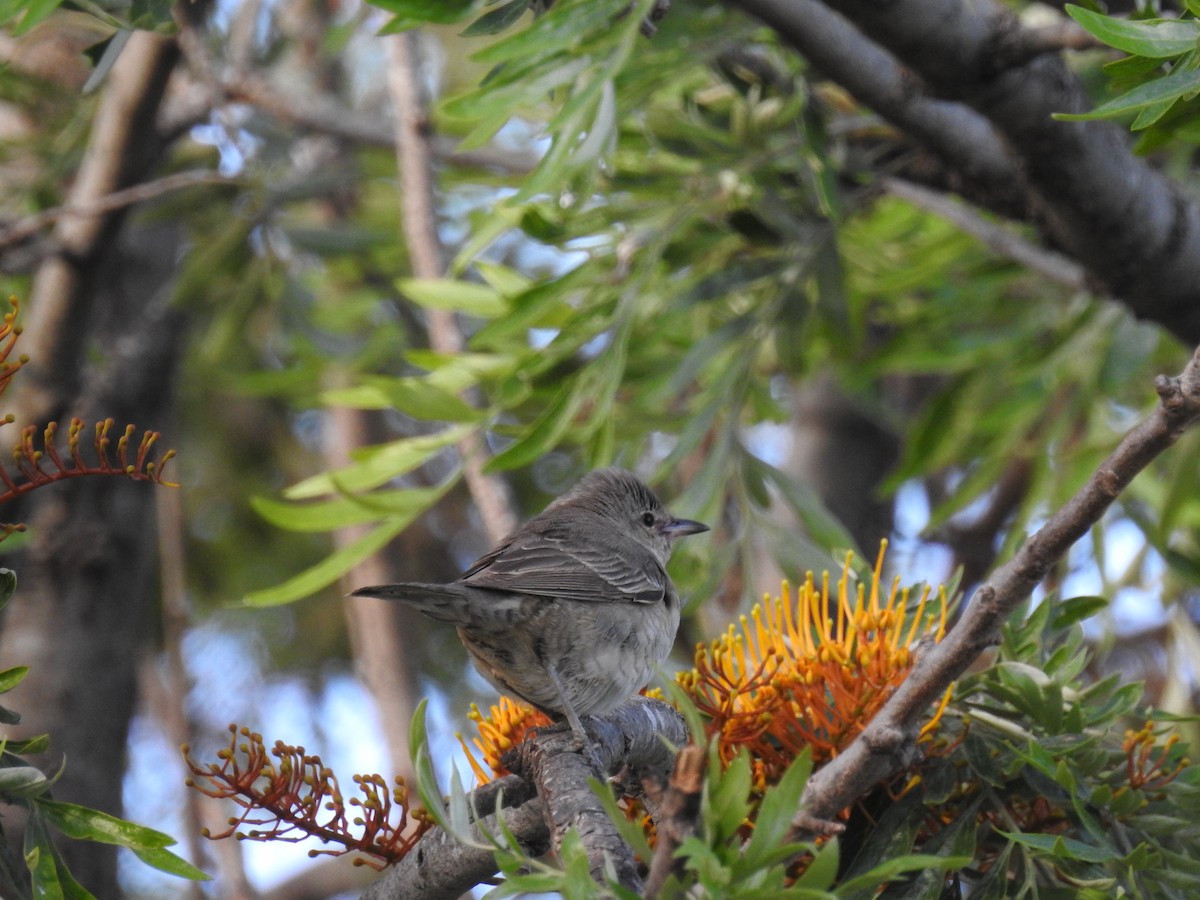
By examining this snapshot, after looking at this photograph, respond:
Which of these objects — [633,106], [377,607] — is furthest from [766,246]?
[377,607]

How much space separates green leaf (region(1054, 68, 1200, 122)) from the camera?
2.25 m

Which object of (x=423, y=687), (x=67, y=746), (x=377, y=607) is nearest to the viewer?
(x=67, y=746)

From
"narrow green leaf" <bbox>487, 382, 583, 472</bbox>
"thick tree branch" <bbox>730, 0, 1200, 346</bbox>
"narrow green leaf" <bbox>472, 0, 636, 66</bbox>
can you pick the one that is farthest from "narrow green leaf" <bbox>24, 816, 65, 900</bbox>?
"thick tree branch" <bbox>730, 0, 1200, 346</bbox>

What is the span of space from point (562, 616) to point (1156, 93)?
78.1 inches

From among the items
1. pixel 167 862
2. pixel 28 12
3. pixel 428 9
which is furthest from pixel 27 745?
pixel 428 9

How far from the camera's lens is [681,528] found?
424 cm

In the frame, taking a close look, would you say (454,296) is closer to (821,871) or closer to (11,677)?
(11,677)

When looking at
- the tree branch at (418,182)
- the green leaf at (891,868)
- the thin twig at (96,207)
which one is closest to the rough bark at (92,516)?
the thin twig at (96,207)

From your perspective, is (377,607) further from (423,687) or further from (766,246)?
(766,246)

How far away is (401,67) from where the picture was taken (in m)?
5.20

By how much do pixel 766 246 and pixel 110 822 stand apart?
3.10m

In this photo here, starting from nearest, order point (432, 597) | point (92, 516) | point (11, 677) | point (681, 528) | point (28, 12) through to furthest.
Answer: point (11, 677) < point (28, 12) < point (432, 597) < point (681, 528) < point (92, 516)

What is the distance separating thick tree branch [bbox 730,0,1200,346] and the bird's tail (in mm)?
1692

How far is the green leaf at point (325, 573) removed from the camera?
3.54 m
